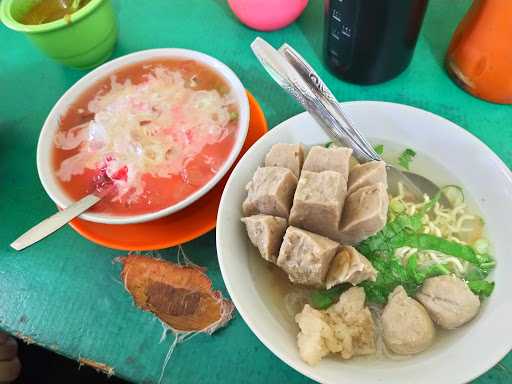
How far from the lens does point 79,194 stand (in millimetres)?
914

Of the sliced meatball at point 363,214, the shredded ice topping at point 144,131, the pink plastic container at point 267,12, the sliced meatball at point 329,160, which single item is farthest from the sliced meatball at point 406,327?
the pink plastic container at point 267,12

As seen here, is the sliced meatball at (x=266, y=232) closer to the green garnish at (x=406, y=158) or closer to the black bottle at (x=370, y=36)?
the green garnish at (x=406, y=158)

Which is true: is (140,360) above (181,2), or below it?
below

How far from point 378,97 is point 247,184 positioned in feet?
1.65

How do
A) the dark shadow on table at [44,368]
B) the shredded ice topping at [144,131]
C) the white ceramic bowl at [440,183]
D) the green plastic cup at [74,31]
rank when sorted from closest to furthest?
1. the white ceramic bowl at [440,183]
2. the shredded ice topping at [144,131]
3. the green plastic cup at [74,31]
4. the dark shadow on table at [44,368]

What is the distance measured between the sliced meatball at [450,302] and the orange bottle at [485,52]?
1.73ft

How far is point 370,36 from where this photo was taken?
934mm

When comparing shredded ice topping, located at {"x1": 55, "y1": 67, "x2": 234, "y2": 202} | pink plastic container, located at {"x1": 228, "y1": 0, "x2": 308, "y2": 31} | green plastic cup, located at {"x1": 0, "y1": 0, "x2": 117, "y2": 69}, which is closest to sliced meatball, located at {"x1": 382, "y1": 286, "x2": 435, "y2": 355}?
shredded ice topping, located at {"x1": 55, "y1": 67, "x2": 234, "y2": 202}

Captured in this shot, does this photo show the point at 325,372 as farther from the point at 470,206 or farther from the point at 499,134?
the point at 499,134

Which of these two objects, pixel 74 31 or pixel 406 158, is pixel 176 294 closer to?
pixel 406 158

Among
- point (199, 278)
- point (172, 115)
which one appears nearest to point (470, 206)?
point (199, 278)

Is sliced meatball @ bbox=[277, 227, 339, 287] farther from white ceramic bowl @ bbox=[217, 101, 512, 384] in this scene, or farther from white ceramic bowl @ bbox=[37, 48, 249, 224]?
white ceramic bowl @ bbox=[37, 48, 249, 224]

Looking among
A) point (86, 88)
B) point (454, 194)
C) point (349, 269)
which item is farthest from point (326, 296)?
point (86, 88)

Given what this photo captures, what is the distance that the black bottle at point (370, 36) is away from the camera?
882 mm
